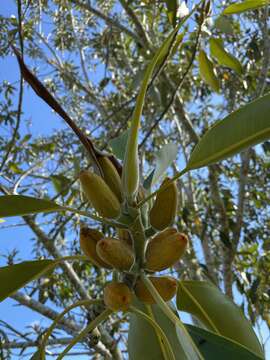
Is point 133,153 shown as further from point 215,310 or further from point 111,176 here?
point 215,310

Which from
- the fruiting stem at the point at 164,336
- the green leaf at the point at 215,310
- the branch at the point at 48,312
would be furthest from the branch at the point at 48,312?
the fruiting stem at the point at 164,336

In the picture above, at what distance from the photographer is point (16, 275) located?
743 millimetres

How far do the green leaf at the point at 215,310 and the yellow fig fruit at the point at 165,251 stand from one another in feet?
0.57

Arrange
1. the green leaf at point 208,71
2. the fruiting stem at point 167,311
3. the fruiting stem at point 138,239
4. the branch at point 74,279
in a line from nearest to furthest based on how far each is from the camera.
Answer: the fruiting stem at point 167,311, the fruiting stem at point 138,239, the branch at point 74,279, the green leaf at point 208,71

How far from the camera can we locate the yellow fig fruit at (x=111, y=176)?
725 millimetres

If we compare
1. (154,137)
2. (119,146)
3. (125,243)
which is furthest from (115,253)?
(154,137)

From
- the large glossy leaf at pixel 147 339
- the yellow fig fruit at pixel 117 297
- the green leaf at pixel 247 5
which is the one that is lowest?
the large glossy leaf at pixel 147 339

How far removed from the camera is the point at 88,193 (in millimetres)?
702

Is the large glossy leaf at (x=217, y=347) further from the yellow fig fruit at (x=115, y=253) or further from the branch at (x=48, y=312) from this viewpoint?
the branch at (x=48, y=312)

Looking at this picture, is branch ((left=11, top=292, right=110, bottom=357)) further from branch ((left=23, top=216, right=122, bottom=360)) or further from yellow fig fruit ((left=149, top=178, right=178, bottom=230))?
yellow fig fruit ((left=149, top=178, right=178, bottom=230))

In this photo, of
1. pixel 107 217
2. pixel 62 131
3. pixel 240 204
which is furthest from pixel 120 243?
pixel 62 131

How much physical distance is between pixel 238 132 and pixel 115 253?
9.5 inches

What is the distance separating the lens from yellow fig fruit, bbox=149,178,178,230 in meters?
0.73

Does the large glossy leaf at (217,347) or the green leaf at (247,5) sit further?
the green leaf at (247,5)
